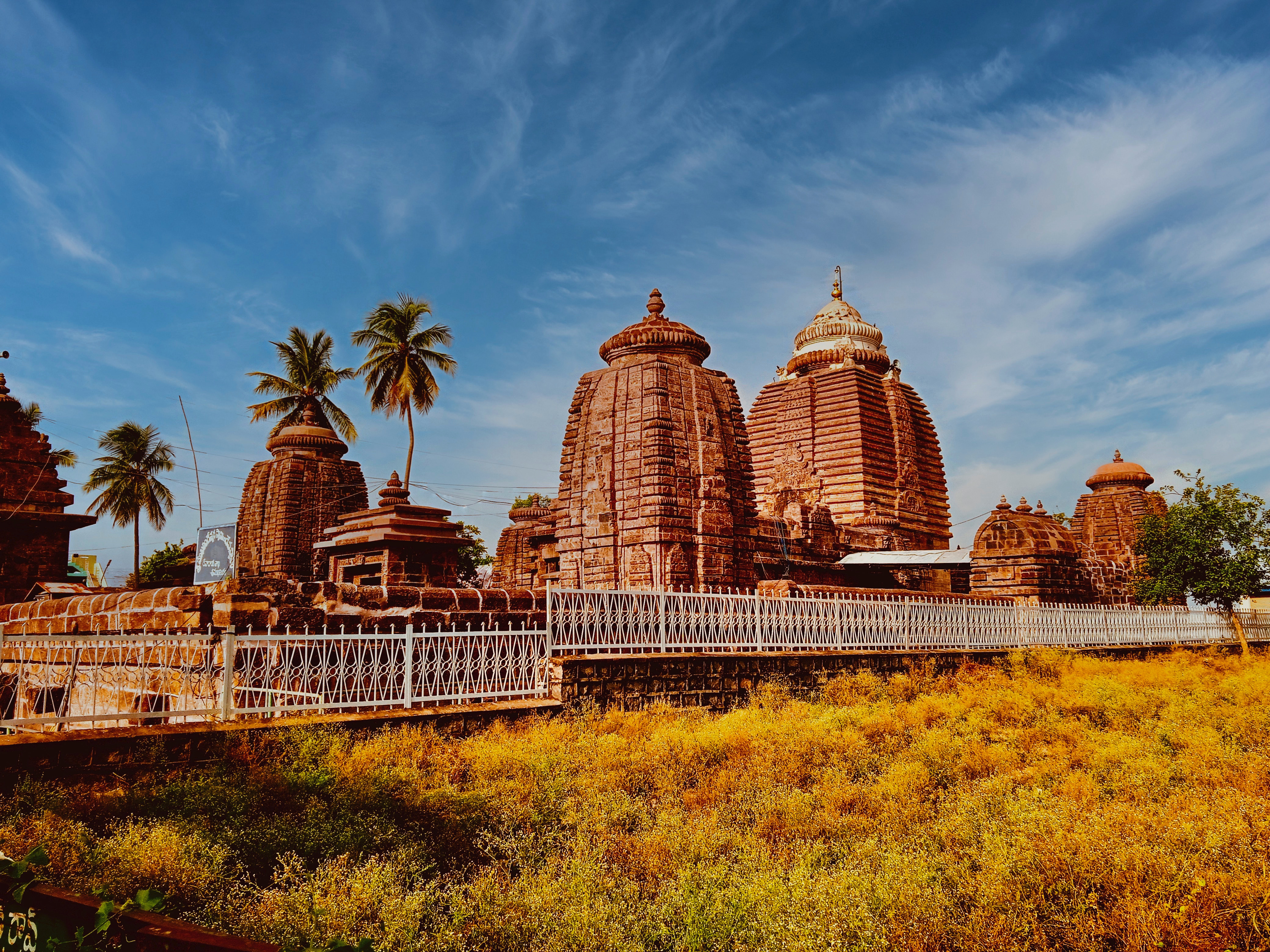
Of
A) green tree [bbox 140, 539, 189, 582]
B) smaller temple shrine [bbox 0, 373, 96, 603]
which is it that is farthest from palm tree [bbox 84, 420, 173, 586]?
smaller temple shrine [bbox 0, 373, 96, 603]

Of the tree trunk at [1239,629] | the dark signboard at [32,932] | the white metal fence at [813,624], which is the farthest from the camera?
the tree trunk at [1239,629]

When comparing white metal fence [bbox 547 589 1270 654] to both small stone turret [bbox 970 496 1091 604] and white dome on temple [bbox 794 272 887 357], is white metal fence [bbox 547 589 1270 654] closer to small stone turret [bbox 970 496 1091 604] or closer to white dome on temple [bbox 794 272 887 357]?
small stone turret [bbox 970 496 1091 604]

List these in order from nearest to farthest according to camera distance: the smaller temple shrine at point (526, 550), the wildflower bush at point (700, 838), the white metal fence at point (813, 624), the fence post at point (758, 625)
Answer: the wildflower bush at point (700, 838) < the white metal fence at point (813, 624) < the fence post at point (758, 625) < the smaller temple shrine at point (526, 550)

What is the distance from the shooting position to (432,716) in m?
7.64

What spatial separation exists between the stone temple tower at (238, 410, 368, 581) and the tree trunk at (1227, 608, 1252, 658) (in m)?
24.4

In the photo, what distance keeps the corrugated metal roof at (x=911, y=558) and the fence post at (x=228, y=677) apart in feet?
63.1

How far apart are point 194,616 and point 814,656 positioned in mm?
7708

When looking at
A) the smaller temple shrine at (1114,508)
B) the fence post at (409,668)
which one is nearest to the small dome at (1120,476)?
the smaller temple shrine at (1114,508)

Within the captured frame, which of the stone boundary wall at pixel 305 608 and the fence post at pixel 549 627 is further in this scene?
the fence post at pixel 549 627

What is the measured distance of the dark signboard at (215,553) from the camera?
905 inches

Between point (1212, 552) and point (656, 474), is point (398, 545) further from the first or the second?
point (1212, 552)

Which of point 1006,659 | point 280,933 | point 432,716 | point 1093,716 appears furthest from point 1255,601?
point 280,933

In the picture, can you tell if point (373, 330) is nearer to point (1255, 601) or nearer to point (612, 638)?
point (612, 638)

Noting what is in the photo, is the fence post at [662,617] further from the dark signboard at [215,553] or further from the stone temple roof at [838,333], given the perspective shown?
the stone temple roof at [838,333]
